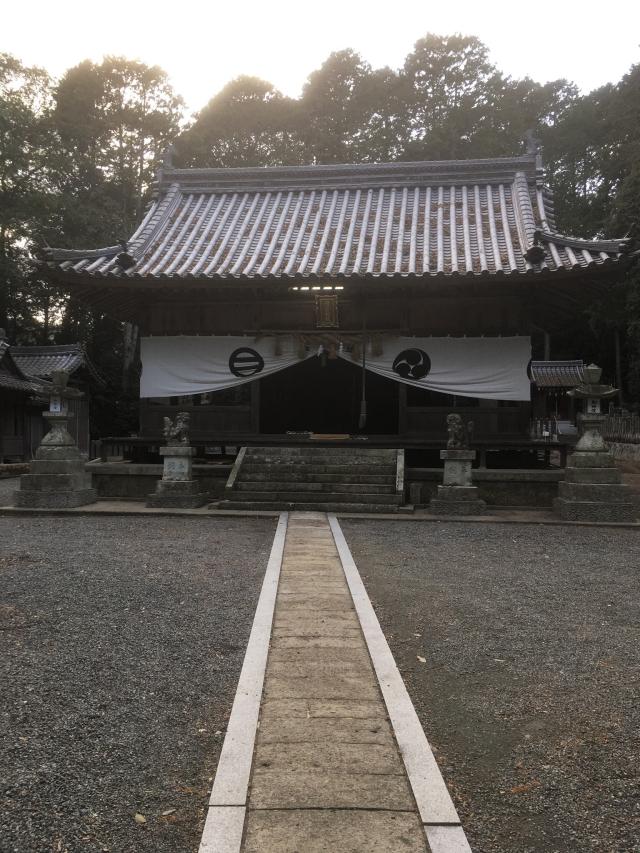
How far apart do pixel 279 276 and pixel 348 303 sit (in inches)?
80.3

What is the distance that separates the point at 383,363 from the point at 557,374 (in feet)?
69.5

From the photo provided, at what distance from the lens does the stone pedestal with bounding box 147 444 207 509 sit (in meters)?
11.2

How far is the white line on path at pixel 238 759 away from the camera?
2.25m

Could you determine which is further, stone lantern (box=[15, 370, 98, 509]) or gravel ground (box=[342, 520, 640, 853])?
stone lantern (box=[15, 370, 98, 509])

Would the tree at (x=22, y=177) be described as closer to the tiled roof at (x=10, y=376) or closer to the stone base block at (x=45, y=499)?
the tiled roof at (x=10, y=376)

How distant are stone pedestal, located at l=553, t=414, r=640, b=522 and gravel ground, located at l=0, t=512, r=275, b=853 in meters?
5.75

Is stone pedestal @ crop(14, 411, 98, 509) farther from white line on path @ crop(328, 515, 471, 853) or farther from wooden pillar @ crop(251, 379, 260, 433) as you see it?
white line on path @ crop(328, 515, 471, 853)

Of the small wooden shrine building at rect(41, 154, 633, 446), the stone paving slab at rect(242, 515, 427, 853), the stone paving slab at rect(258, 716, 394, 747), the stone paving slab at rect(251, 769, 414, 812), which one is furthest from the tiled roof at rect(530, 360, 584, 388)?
the stone paving slab at rect(251, 769, 414, 812)

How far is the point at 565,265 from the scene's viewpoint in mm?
10898

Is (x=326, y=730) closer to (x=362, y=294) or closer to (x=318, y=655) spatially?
(x=318, y=655)

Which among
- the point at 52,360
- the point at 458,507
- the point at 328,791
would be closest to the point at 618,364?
the point at 458,507

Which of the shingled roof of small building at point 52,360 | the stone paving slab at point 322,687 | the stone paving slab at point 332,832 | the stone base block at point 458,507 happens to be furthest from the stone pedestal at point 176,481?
the shingled roof of small building at point 52,360

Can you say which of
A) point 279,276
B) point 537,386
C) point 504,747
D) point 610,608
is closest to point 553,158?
point 537,386

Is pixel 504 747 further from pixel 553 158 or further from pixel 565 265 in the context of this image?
pixel 553 158
